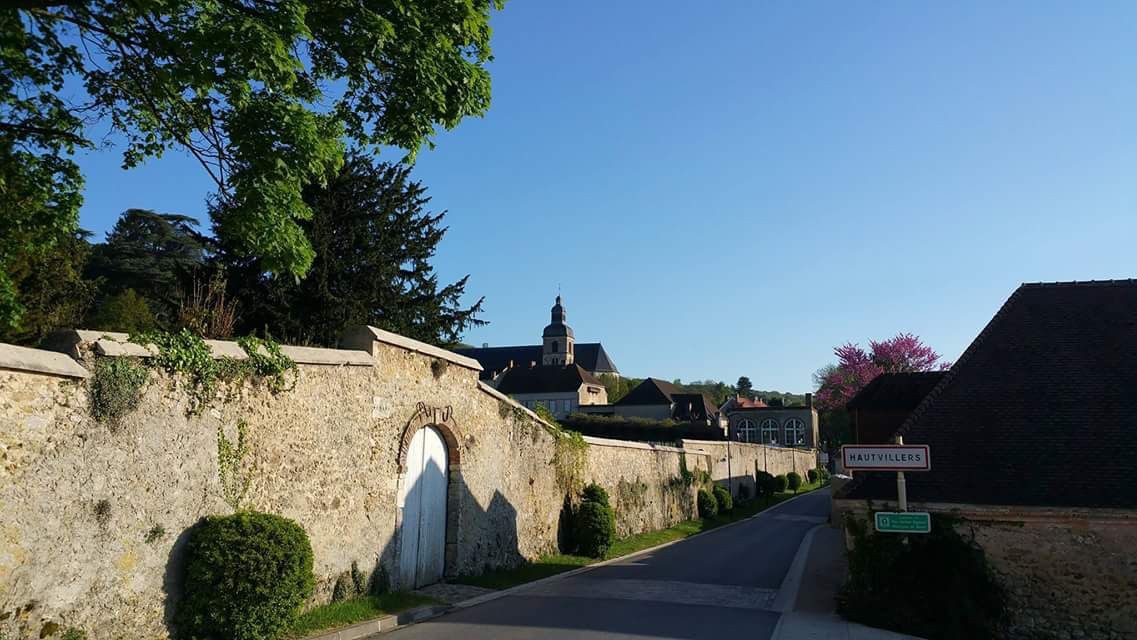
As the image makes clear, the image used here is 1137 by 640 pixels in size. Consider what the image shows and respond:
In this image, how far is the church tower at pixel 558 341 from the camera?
101m

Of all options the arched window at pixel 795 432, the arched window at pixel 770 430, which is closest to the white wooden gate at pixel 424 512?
the arched window at pixel 770 430

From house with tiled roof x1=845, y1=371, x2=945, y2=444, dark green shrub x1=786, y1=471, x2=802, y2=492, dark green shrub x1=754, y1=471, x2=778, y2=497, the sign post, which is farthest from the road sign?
dark green shrub x1=786, y1=471, x2=802, y2=492

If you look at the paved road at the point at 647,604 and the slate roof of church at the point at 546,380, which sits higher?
the slate roof of church at the point at 546,380

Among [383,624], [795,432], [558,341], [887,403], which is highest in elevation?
[558,341]

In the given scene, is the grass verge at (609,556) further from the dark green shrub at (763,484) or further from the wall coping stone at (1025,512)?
the wall coping stone at (1025,512)

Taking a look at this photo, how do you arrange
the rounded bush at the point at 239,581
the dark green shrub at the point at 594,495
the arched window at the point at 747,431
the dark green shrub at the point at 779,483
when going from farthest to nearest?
the arched window at the point at 747,431
the dark green shrub at the point at 779,483
the dark green shrub at the point at 594,495
the rounded bush at the point at 239,581

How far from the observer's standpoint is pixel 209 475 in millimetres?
8547

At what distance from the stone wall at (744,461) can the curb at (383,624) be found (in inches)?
786

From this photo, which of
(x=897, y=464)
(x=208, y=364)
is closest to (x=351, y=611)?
(x=208, y=364)

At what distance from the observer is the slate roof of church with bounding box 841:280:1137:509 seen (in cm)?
1208

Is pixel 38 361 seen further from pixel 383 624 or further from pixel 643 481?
pixel 643 481

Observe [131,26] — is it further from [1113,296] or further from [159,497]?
[1113,296]

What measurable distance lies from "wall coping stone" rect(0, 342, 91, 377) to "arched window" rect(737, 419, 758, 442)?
65.8 metres

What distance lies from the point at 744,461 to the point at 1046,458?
29359mm
